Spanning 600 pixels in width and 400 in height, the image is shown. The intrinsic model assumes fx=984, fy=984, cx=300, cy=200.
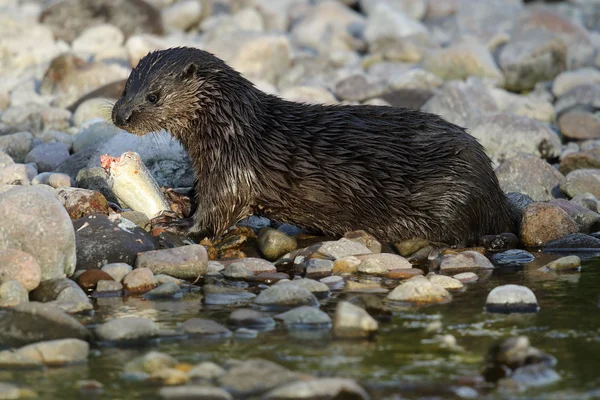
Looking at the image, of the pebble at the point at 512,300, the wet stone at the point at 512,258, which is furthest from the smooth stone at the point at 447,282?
the wet stone at the point at 512,258

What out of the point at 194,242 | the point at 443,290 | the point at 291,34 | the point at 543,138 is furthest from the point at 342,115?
the point at 291,34

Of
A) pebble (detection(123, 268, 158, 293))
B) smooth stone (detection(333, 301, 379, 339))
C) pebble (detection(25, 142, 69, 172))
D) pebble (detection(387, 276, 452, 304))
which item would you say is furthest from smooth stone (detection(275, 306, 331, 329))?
pebble (detection(25, 142, 69, 172))

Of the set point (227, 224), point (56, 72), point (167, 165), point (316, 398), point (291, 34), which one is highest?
point (291, 34)

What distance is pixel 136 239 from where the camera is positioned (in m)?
6.80

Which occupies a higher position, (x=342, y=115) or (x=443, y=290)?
(x=342, y=115)

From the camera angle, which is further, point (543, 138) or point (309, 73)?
point (309, 73)

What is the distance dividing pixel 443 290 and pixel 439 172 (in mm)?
1680

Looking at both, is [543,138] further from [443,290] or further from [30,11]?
[30,11]

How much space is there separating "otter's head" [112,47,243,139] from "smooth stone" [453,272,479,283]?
7.64 feet

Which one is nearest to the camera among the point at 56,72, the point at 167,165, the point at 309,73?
the point at 167,165

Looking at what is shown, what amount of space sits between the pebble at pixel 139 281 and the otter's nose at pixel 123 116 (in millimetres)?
1592

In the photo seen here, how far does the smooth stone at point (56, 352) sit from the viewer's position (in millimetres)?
4633

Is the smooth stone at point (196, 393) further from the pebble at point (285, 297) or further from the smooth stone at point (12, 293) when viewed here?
the smooth stone at point (12, 293)

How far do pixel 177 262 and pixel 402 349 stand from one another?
7.07ft
